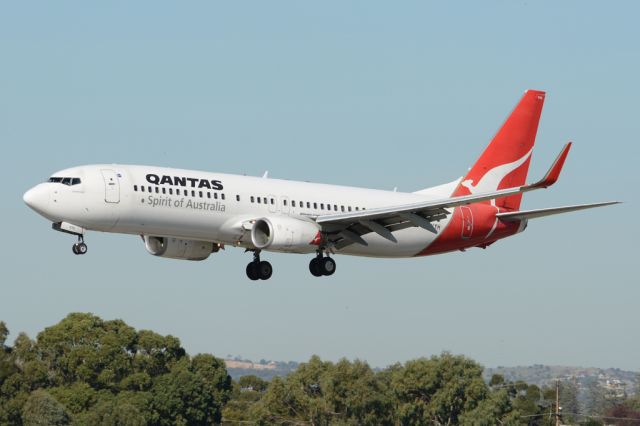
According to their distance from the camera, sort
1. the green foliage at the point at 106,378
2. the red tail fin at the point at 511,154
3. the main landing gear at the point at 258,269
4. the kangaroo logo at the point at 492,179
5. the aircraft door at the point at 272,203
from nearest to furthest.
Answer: the aircraft door at the point at 272,203
the main landing gear at the point at 258,269
the kangaroo logo at the point at 492,179
the red tail fin at the point at 511,154
the green foliage at the point at 106,378

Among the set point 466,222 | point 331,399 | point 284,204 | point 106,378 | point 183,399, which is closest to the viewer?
point 284,204

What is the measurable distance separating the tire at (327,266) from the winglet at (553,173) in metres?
10.4

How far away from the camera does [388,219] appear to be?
58094 mm

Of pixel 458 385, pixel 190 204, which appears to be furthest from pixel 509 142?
pixel 458 385

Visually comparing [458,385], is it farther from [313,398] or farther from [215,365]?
[215,365]

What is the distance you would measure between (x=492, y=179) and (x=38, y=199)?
24376mm

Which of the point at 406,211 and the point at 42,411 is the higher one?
the point at 406,211

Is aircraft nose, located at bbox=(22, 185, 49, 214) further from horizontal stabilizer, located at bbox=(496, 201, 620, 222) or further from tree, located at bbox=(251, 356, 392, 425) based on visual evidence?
tree, located at bbox=(251, 356, 392, 425)

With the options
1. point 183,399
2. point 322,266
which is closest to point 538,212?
point 322,266

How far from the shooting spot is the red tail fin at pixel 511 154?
6669 centimetres

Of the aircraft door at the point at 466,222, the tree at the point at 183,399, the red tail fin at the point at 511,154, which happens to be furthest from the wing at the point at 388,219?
the tree at the point at 183,399

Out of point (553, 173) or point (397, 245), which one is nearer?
point (553, 173)

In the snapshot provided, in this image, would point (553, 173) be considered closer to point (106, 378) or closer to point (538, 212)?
point (538, 212)

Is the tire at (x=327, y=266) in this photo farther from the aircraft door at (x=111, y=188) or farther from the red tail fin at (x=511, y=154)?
the red tail fin at (x=511, y=154)
